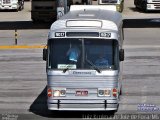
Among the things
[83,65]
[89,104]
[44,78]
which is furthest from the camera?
[44,78]

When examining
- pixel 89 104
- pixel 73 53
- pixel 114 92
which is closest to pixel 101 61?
pixel 73 53

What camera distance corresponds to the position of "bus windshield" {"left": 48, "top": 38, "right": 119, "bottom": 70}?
16750 mm

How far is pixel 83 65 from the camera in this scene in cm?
1672

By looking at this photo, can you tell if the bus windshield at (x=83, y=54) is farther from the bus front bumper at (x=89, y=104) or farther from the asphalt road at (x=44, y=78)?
the asphalt road at (x=44, y=78)

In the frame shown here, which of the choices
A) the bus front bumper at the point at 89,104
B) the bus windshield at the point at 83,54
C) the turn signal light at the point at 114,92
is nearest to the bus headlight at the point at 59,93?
the bus front bumper at the point at 89,104

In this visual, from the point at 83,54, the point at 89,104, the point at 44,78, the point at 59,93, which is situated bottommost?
the point at 44,78

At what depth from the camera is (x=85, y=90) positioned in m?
16.6

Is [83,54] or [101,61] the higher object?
[83,54]

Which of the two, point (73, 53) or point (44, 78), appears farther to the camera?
point (44, 78)

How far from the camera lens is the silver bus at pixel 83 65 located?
16.6 meters

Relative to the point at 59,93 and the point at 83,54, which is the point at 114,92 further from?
the point at 59,93

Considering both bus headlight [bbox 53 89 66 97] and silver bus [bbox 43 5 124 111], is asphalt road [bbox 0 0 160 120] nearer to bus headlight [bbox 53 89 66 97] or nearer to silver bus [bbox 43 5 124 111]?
silver bus [bbox 43 5 124 111]

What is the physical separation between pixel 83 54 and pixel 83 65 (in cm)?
34

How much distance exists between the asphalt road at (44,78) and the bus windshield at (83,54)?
5.48 ft
